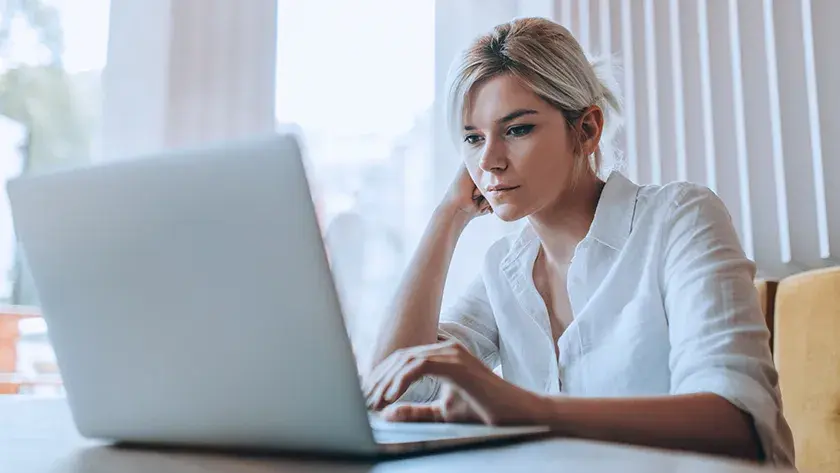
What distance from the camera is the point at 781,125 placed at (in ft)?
5.56

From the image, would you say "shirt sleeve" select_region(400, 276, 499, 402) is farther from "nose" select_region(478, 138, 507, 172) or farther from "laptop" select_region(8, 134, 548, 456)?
"laptop" select_region(8, 134, 548, 456)

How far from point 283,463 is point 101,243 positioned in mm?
192

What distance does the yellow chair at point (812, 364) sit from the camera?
49.9 inches

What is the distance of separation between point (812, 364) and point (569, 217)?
1.67 ft

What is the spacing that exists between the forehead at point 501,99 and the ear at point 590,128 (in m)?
0.08

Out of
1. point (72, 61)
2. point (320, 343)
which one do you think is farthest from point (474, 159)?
point (72, 61)

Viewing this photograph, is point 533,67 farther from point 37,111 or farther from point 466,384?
point 37,111

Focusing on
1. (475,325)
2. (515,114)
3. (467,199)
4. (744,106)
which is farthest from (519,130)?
(744,106)

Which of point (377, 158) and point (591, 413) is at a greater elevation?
point (377, 158)

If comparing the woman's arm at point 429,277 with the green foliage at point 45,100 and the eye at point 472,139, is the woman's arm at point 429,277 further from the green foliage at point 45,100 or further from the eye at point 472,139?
the green foliage at point 45,100

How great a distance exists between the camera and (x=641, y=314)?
1.04 meters

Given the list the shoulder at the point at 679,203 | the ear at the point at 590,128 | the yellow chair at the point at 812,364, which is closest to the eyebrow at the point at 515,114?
the ear at the point at 590,128

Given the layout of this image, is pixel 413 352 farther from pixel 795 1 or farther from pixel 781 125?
pixel 795 1

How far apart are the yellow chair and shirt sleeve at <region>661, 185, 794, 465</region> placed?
40cm
